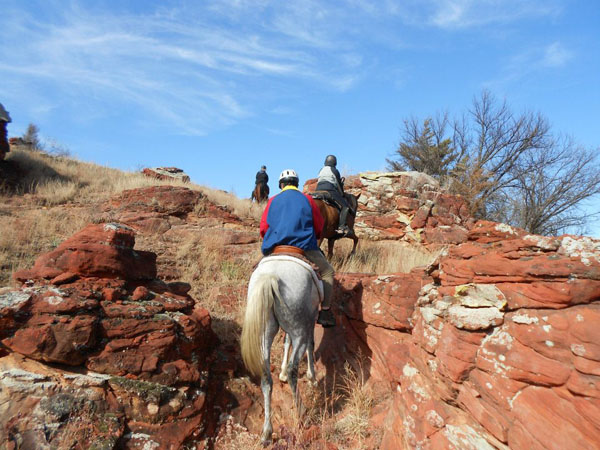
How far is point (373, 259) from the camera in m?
8.70

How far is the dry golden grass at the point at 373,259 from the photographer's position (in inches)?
294

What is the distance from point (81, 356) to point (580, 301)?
424cm

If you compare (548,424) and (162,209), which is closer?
(548,424)

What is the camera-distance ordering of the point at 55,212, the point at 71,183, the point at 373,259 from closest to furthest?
1. the point at 373,259
2. the point at 55,212
3. the point at 71,183

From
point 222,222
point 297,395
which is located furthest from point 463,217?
point 297,395

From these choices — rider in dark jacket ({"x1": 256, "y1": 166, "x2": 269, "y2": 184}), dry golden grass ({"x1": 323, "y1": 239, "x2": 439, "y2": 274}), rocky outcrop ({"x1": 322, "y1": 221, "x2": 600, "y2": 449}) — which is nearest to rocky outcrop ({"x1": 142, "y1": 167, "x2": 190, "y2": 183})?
rider in dark jacket ({"x1": 256, "y1": 166, "x2": 269, "y2": 184})

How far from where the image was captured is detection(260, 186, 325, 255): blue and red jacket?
4578 mm

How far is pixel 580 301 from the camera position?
2.51 m

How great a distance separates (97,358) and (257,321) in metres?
1.61

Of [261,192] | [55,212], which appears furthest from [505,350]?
[261,192]

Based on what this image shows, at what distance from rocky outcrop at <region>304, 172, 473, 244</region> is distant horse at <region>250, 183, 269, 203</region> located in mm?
3070

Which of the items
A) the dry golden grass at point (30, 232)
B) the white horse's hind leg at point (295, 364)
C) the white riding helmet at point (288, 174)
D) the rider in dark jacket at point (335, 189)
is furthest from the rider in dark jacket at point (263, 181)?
the white horse's hind leg at point (295, 364)

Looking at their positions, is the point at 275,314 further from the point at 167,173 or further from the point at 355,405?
the point at 167,173

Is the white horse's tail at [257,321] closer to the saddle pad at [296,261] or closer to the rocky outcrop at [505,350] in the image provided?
the saddle pad at [296,261]
